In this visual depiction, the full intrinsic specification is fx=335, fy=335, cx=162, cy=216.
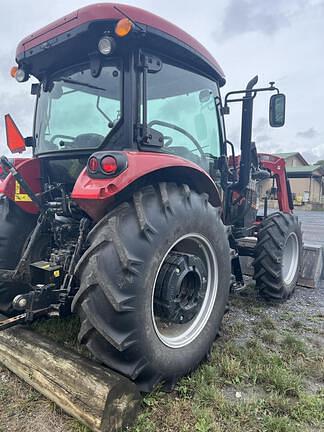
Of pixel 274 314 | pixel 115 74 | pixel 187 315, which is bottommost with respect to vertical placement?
pixel 274 314

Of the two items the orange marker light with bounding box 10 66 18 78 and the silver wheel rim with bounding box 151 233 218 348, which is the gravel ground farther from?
the orange marker light with bounding box 10 66 18 78

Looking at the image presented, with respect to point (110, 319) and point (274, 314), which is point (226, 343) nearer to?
point (274, 314)

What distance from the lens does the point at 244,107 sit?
363 centimetres

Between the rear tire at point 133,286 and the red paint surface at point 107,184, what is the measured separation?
0.33 feet

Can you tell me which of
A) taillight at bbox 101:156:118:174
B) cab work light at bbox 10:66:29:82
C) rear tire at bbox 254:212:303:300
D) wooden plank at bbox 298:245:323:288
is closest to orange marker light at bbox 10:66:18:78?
cab work light at bbox 10:66:29:82

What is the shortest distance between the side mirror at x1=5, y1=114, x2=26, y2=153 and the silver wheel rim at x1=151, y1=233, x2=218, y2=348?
150 cm

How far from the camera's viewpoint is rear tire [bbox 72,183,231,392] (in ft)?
6.01

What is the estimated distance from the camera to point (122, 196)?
2.09m

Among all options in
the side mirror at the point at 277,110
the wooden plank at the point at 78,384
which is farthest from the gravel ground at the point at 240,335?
the side mirror at the point at 277,110

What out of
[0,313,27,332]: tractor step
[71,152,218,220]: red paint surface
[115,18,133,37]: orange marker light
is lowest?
[0,313,27,332]: tractor step

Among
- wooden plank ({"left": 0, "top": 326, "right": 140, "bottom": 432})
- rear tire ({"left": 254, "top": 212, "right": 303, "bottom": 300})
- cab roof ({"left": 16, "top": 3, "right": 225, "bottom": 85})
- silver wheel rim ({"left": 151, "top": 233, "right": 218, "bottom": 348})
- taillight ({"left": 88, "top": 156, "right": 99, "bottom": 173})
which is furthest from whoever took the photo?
rear tire ({"left": 254, "top": 212, "right": 303, "bottom": 300})

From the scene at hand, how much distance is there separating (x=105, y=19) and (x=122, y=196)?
43.1 inches

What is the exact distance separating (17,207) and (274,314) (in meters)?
2.87

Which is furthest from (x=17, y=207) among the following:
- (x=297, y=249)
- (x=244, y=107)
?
(x=297, y=249)
